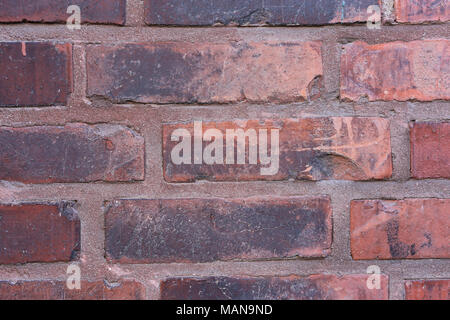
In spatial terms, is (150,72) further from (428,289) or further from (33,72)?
(428,289)

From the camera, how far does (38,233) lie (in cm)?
44

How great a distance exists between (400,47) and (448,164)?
14cm

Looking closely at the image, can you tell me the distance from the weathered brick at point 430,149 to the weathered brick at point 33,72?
1.27ft

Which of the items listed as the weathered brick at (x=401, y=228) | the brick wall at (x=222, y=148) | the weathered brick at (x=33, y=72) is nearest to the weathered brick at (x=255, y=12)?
the brick wall at (x=222, y=148)

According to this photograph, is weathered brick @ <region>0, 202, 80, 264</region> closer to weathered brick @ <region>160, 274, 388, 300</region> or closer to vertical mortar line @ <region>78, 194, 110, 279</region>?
vertical mortar line @ <region>78, 194, 110, 279</region>

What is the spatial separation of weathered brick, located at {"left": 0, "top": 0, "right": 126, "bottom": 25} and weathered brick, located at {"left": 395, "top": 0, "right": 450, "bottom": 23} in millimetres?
305

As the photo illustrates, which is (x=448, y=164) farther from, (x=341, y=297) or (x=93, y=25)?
(x=93, y=25)

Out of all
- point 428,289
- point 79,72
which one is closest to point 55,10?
point 79,72

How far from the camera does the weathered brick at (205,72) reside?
433 millimetres

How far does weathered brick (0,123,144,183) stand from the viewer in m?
Answer: 0.43

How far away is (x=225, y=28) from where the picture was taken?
1.43ft

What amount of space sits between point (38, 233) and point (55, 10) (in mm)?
244

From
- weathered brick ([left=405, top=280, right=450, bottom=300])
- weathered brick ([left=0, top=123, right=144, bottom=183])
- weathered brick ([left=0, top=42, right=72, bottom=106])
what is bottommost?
weathered brick ([left=405, top=280, right=450, bottom=300])

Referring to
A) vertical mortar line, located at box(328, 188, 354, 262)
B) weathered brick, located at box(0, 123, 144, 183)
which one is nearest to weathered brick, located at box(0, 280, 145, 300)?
weathered brick, located at box(0, 123, 144, 183)
